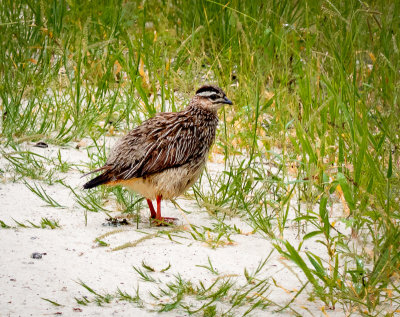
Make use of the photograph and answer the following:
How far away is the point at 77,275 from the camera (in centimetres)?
469

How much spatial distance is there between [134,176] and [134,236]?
0.52 metres

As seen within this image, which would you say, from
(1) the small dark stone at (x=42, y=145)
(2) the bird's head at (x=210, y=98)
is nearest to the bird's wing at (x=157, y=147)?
(2) the bird's head at (x=210, y=98)

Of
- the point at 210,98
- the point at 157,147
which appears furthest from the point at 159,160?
the point at 210,98

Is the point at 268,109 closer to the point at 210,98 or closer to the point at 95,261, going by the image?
the point at 210,98

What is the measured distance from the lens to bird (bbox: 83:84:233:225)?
568cm

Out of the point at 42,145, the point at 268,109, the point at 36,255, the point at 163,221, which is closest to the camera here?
the point at 36,255

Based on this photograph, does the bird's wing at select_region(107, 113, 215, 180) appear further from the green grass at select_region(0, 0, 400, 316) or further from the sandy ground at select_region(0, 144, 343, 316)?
the sandy ground at select_region(0, 144, 343, 316)

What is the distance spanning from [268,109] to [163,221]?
2.91 m

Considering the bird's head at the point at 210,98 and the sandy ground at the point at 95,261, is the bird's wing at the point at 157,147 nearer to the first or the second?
the bird's head at the point at 210,98

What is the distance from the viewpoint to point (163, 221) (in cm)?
569

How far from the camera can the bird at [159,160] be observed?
18.6 feet

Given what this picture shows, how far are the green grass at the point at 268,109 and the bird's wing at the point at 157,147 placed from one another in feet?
1.11

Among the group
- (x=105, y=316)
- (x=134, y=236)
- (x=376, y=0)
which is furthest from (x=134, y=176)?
(x=376, y=0)

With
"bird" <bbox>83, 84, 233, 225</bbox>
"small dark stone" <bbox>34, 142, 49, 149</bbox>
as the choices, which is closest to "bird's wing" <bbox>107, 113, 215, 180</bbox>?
"bird" <bbox>83, 84, 233, 225</bbox>
